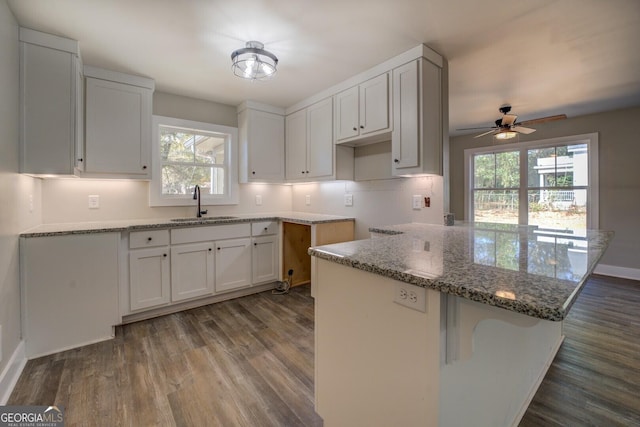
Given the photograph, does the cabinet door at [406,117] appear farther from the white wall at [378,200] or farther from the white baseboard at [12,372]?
the white baseboard at [12,372]

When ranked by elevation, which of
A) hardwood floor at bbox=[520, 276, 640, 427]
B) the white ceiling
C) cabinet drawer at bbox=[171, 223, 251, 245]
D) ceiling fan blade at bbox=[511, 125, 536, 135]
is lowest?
hardwood floor at bbox=[520, 276, 640, 427]

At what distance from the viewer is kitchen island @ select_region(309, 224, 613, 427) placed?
86 centimetres

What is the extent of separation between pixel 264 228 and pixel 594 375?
2.98m

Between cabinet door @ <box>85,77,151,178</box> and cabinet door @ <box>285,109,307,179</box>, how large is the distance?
1.59 metres

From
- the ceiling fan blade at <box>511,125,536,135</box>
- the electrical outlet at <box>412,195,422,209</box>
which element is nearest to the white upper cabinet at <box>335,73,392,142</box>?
the electrical outlet at <box>412,195,422,209</box>

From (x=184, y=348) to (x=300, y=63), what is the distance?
253cm

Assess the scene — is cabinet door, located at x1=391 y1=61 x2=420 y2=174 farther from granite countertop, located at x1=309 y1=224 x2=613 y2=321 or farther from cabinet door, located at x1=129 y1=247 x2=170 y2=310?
cabinet door, located at x1=129 y1=247 x2=170 y2=310

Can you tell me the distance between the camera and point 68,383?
1.78 meters

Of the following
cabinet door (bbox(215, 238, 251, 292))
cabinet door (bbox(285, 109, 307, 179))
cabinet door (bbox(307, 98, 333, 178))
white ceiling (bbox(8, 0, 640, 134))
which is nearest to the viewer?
white ceiling (bbox(8, 0, 640, 134))

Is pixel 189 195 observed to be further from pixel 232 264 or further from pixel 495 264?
pixel 495 264

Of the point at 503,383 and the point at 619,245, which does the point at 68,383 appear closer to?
the point at 503,383

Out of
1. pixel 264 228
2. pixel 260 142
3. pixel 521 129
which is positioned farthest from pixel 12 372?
pixel 521 129

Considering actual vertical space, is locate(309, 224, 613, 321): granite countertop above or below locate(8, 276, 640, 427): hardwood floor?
above

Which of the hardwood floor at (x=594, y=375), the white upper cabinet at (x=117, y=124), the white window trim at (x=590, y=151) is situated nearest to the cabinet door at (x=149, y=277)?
the white upper cabinet at (x=117, y=124)
